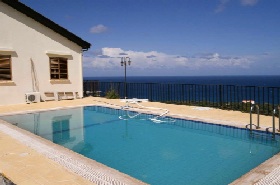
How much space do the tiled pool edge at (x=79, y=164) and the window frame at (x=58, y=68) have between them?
8.55m

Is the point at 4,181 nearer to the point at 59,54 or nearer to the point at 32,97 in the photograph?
the point at 32,97

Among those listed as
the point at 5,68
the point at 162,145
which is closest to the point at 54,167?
the point at 162,145

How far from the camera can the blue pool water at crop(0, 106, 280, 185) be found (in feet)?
15.2

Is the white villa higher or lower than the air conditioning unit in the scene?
higher

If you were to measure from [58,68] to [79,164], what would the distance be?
11186 mm

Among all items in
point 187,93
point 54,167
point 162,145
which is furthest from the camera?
point 187,93

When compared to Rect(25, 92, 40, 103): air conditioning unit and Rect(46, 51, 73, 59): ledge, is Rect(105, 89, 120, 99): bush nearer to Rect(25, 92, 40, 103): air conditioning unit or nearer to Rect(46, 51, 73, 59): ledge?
Rect(46, 51, 73, 59): ledge

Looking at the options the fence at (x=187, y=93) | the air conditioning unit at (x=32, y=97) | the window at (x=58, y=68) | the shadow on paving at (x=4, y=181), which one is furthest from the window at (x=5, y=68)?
the shadow on paving at (x=4, y=181)

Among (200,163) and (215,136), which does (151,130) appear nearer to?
(215,136)

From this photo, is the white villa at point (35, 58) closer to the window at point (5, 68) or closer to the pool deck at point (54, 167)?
the window at point (5, 68)

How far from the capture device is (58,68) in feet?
48.0

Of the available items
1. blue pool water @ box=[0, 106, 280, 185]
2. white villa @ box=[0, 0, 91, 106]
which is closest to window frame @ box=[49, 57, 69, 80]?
white villa @ box=[0, 0, 91, 106]

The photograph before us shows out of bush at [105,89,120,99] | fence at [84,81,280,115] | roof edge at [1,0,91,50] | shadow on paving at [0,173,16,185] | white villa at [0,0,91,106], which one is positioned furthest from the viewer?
bush at [105,89,120,99]

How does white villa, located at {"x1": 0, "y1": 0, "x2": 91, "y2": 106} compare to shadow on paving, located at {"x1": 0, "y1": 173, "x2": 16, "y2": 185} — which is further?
white villa, located at {"x1": 0, "y1": 0, "x2": 91, "y2": 106}
